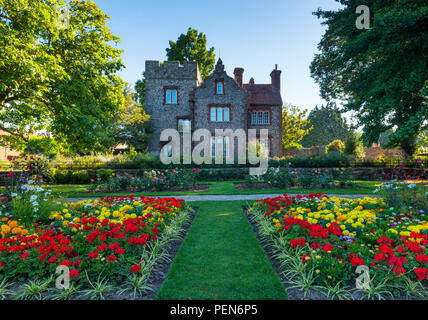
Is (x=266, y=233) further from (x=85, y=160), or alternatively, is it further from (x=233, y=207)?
(x=85, y=160)

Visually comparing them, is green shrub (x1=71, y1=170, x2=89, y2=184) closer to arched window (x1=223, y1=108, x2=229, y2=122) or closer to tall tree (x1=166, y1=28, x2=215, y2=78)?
arched window (x1=223, y1=108, x2=229, y2=122)

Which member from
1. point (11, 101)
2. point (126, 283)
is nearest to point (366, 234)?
point (126, 283)

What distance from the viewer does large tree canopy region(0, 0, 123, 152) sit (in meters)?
8.23

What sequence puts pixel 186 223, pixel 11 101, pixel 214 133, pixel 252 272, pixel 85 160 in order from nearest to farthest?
pixel 252 272, pixel 186 223, pixel 11 101, pixel 85 160, pixel 214 133

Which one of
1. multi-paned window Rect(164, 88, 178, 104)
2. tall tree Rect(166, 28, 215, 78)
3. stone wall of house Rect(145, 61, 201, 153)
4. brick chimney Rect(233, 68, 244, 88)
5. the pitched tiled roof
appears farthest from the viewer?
tall tree Rect(166, 28, 215, 78)

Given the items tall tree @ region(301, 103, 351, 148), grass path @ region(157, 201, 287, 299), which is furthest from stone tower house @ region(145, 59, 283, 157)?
tall tree @ region(301, 103, 351, 148)

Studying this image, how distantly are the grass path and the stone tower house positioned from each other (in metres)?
20.1

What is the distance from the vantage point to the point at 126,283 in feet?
10.3

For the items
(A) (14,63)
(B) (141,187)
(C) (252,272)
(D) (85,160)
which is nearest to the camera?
(C) (252,272)

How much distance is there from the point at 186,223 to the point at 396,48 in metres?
15.1

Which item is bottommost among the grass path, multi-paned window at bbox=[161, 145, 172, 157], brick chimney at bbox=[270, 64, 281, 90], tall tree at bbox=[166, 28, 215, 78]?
the grass path

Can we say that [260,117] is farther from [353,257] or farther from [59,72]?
[353,257]

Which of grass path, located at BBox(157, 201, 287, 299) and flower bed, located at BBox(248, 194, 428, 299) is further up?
flower bed, located at BBox(248, 194, 428, 299)

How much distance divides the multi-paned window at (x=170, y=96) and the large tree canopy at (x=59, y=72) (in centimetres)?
1305
